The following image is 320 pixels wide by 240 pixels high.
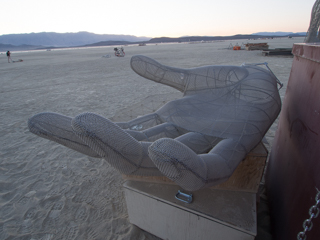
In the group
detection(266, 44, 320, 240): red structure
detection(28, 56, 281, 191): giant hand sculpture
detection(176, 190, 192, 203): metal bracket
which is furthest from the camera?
detection(176, 190, 192, 203): metal bracket

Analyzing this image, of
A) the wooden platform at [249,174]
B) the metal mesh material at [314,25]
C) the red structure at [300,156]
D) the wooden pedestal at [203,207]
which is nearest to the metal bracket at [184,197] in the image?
the wooden pedestal at [203,207]

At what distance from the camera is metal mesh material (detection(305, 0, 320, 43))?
1.88 meters

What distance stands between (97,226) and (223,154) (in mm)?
1370

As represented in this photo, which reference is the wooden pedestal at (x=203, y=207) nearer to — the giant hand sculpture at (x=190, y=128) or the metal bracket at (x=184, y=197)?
the metal bracket at (x=184, y=197)

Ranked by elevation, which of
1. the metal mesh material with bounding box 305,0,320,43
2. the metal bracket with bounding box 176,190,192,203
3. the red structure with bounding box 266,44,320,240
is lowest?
the metal bracket with bounding box 176,190,192,203

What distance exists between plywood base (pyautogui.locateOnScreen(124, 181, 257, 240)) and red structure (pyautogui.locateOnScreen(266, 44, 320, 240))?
0.24m

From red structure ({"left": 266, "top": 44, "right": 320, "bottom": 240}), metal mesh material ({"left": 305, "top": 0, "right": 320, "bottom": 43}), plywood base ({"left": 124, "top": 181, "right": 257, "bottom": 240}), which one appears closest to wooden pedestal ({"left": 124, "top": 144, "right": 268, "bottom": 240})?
plywood base ({"left": 124, "top": 181, "right": 257, "bottom": 240})

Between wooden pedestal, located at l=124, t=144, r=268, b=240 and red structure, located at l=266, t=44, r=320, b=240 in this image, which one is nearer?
red structure, located at l=266, t=44, r=320, b=240

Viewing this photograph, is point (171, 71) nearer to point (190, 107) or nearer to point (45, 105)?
point (190, 107)

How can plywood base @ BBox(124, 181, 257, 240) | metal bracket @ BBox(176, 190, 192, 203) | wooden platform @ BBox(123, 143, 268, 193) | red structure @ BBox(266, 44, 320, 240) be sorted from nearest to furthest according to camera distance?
red structure @ BBox(266, 44, 320, 240) < plywood base @ BBox(124, 181, 257, 240) < metal bracket @ BBox(176, 190, 192, 203) < wooden platform @ BBox(123, 143, 268, 193)

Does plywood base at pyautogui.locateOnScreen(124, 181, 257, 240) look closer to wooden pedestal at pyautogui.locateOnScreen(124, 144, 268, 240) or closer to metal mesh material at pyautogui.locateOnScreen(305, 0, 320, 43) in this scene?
wooden pedestal at pyautogui.locateOnScreen(124, 144, 268, 240)

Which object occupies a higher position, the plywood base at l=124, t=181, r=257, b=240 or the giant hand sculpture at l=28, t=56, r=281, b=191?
the giant hand sculpture at l=28, t=56, r=281, b=191

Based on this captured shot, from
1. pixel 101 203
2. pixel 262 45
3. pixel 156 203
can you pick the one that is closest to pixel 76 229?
pixel 101 203

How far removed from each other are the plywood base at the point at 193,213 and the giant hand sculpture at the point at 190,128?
1.17ft
